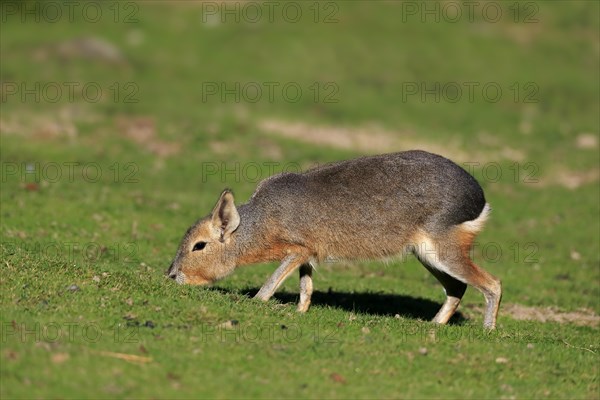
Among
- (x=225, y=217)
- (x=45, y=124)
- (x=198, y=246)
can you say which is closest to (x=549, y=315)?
(x=225, y=217)

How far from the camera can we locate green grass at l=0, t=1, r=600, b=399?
1022cm

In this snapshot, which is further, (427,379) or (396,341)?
(396,341)

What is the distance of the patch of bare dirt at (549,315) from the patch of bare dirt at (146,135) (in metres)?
12.0

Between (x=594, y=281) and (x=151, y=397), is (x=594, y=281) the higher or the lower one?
the lower one

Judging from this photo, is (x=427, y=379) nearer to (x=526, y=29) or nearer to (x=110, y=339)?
(x=110, y=339)

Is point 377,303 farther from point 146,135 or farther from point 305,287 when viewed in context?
point 146,135

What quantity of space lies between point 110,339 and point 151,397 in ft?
4.56

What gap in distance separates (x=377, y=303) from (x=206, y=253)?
3.66 m

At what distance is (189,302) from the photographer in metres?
11.7

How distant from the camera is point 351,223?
1321 cm

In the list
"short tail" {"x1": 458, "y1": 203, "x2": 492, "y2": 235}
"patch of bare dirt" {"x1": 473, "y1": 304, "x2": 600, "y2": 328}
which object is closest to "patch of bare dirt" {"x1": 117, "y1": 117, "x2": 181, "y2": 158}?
"patch of bare dirt" {"x1": 473, "y1": 304, "x2": 600, "y2": 328}

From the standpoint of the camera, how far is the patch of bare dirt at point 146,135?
84.8ft

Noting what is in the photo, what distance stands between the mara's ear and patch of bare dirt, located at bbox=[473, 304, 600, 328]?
5256 mm

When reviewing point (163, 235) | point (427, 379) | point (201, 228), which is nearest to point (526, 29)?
point (163, 235)
